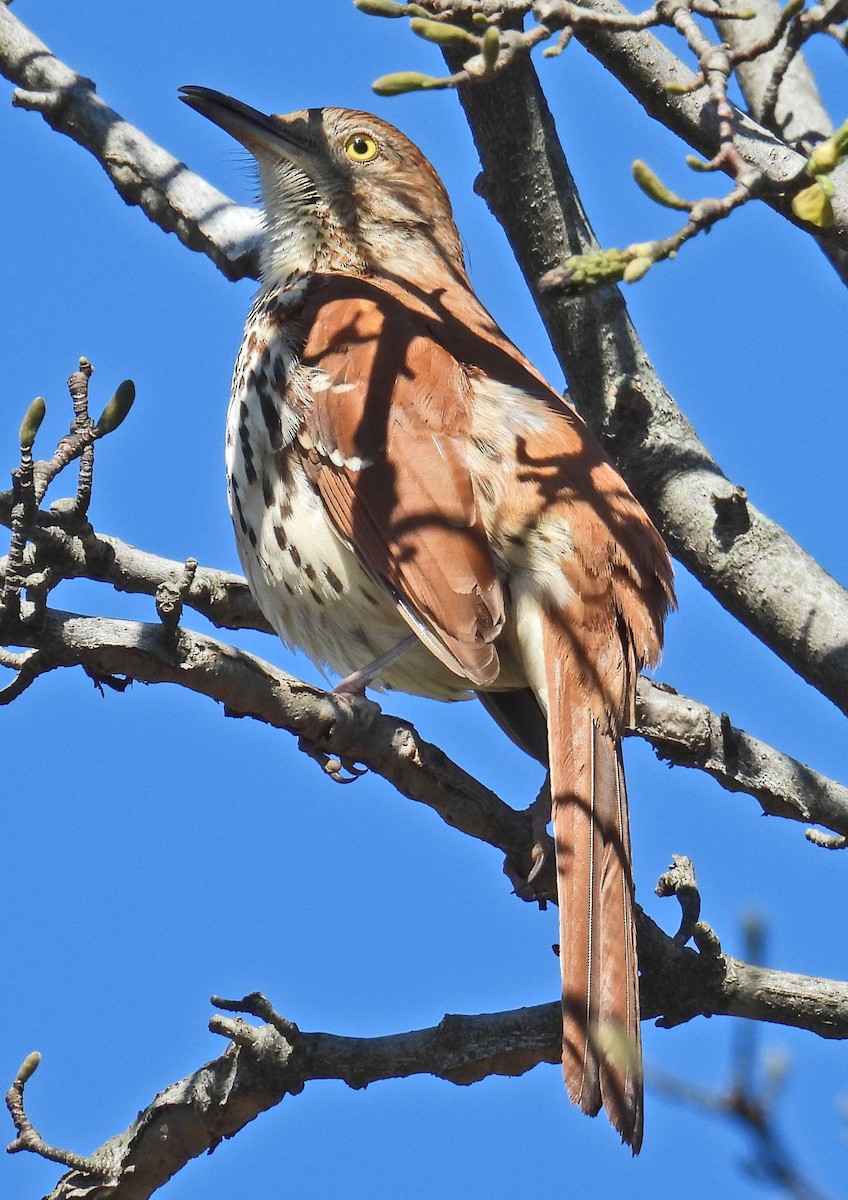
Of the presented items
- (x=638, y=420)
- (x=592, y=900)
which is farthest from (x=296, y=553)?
(x=592, y=900)

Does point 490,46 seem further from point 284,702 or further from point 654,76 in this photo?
point 654,76

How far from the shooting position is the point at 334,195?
17.3 feet

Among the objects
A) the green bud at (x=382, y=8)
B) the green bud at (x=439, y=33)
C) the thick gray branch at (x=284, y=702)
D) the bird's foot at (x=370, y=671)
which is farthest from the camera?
the bird's foot at (x=370, y=671)

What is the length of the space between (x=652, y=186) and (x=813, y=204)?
0.24 m

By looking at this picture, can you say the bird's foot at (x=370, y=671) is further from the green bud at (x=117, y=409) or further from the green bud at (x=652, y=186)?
the green bud at (x=652, y=186)

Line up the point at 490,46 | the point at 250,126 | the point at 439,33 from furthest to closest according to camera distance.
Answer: the point at 250,126, the point at 439,33, the point at 490,46

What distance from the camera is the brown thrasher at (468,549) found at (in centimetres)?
362

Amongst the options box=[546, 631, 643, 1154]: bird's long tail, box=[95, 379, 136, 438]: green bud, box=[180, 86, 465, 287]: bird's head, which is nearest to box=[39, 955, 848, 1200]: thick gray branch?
box=[546, 631, 643, 1154]: bird's long tail

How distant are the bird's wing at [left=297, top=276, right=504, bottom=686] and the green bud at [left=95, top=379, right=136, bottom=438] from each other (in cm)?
102

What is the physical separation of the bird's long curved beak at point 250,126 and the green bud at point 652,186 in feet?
10.7

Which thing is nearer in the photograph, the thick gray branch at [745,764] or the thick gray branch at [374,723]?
the thick gray branch at [374,723]

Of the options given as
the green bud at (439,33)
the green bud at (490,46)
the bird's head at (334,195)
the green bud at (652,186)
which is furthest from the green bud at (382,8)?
the bird's head at (334,195)

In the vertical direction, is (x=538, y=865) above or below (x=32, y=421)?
below

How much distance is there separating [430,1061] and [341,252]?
9.35ft
